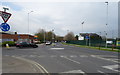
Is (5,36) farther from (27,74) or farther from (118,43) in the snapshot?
(27,74)

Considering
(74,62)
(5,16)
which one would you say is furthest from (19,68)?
(74,62)

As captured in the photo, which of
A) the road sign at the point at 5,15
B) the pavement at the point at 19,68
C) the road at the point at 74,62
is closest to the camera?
the road sign at the point at 5,15

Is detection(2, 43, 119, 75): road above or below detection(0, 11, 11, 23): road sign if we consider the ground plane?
below

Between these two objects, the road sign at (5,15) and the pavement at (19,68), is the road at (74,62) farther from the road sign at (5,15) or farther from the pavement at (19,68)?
the road sign at (5,15)

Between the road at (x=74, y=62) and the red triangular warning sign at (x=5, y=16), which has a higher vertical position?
the red triangular warning sign at (x=5, y=16)

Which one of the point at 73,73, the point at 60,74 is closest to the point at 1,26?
the point at 60,74

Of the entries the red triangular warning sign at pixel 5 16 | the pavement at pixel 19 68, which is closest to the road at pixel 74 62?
the pavement at pixel 19 68

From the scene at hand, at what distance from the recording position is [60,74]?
7.56 metres

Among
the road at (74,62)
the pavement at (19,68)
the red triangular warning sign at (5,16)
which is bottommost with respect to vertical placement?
the road at (74,62)

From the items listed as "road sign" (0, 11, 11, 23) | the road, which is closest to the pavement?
the road

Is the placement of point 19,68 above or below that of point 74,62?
above

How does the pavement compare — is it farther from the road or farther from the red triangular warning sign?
the red triangular warning sign

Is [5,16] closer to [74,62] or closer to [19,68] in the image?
[19,68]

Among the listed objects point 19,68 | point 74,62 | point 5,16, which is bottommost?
point 74,62
